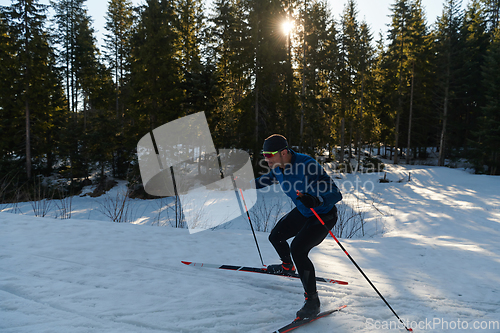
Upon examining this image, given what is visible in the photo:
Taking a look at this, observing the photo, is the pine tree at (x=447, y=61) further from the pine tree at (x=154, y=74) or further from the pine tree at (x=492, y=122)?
the pine tree at (x=154, y=74)

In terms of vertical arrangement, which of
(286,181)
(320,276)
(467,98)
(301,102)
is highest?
(467,98)

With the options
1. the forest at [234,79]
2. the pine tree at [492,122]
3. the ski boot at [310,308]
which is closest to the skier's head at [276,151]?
the ski boot at [310,308]

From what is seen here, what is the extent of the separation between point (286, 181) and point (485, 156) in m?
28.7

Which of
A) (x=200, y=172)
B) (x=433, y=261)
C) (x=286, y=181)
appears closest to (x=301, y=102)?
(x=200, y=172)

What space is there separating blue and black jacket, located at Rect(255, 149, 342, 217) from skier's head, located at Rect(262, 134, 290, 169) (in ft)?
0.36

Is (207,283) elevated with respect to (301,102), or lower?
lower

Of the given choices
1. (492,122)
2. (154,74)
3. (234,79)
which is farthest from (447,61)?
(154,74)

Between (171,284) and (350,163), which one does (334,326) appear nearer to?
(171,284)

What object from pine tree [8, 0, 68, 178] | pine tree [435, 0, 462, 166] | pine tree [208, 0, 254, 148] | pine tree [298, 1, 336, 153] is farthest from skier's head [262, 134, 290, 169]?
pine tree [435, 0, 462, 166]

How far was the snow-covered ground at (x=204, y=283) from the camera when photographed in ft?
9.04

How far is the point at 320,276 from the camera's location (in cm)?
394

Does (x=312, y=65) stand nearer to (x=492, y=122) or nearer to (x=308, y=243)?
(x=492, y=122)

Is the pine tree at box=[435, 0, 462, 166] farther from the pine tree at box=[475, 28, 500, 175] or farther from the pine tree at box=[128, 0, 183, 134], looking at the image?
the pine tree at box=[128, 0, 183, 134]

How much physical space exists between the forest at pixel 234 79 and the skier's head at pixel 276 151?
1009 cm
